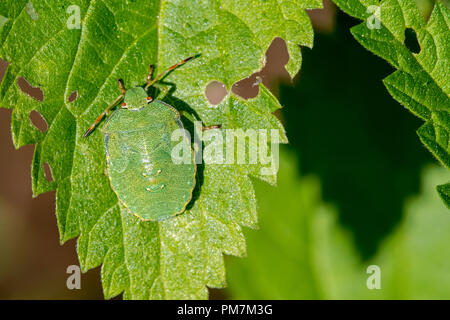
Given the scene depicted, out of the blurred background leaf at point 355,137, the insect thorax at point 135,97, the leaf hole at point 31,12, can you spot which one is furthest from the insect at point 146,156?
the blurred background leaf at point 355,137

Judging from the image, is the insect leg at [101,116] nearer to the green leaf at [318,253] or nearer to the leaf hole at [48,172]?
the leaf hole at [48,172]

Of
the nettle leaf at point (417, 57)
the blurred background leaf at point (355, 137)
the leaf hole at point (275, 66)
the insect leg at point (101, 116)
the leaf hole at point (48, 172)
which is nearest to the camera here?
the nettle leaf at point (417, 57)

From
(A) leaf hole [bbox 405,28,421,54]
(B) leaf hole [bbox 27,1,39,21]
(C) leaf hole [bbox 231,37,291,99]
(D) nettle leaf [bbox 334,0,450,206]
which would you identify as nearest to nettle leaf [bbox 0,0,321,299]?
(B) leaf hole [bbox 27,1,39,21]

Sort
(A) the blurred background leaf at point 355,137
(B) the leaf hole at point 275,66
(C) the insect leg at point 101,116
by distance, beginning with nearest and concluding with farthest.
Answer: (C) the insect leg at point 101,116 < (A) the blurred background leaf at point 355,137 < (B) the leaf hole at point 275,66

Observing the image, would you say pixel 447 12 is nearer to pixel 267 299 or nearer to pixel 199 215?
pixel 199 215

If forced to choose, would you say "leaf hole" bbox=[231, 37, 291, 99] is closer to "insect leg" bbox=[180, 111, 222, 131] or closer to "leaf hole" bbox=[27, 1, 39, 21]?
"insect leg" bbox=[180, 111, 222, 131]

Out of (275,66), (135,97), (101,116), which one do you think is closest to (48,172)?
(101,116)
